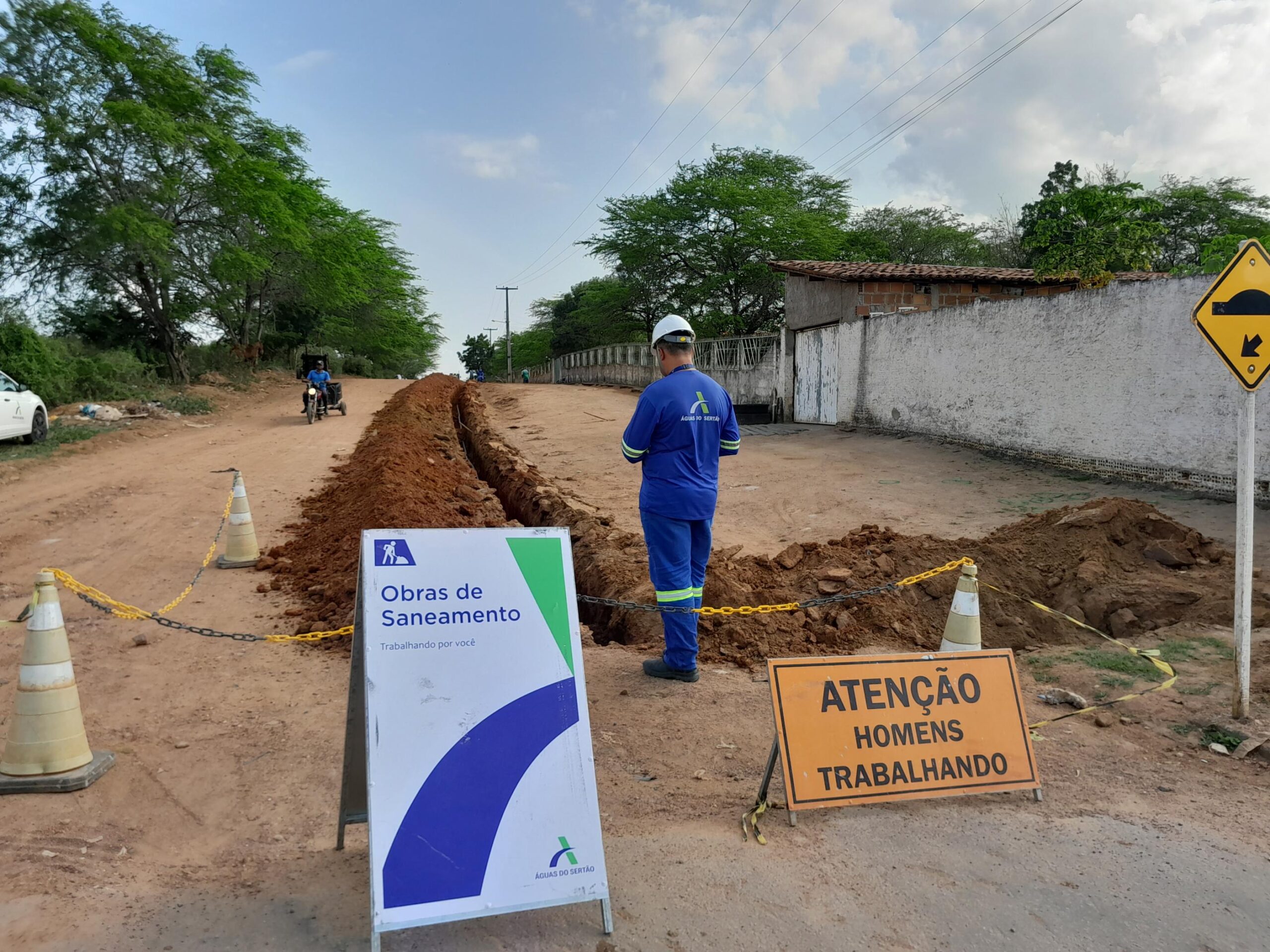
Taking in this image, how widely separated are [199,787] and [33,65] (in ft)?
88.2

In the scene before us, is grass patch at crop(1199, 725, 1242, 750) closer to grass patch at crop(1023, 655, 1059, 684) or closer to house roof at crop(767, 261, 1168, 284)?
grass patch at crop(1023, 655, 1059, 684)

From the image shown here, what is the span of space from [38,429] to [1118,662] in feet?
58.0

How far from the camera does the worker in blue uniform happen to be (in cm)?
465

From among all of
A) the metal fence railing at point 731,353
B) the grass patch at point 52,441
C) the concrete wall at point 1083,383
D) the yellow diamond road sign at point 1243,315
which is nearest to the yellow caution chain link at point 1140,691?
the yellow diamond road sign at point 1243,315

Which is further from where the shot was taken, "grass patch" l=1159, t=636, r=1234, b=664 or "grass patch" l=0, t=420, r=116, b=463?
"grass patch" l=0, t=420, r=116, b=463

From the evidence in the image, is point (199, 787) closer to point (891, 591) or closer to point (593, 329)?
point (891, 591)

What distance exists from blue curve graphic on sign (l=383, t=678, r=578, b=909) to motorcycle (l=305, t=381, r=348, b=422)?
19394 millimetres

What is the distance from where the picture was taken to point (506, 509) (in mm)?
12289

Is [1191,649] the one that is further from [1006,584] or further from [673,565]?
[673,565]

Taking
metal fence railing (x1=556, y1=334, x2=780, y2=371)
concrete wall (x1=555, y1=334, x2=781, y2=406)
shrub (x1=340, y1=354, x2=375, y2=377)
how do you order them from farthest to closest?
shrub (x1=340, y1=354, x2=375, y2=377) → metal fence railing (x1=556, y1=334, x2=780, y2=371) → concrete wall (x1=555, y1=334, x2=781, y2=406)

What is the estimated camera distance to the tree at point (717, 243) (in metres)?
34.8

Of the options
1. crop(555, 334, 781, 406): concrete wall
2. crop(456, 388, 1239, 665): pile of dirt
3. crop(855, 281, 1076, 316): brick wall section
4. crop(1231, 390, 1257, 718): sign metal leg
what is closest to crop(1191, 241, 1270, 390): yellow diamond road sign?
crop(1231, 390, 1257, 718): sign metal leg

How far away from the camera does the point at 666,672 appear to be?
16.3 feet

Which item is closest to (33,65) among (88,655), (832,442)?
(832,442)
